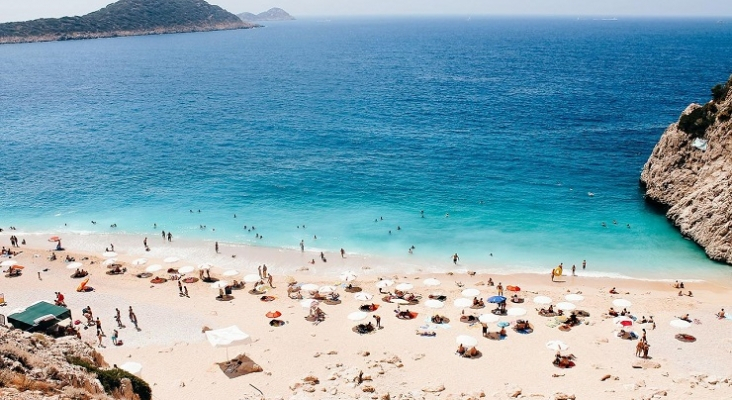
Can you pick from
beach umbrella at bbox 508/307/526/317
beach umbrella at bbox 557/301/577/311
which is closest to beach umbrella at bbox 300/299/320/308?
beach umbrella at bbox 508/307/526/317

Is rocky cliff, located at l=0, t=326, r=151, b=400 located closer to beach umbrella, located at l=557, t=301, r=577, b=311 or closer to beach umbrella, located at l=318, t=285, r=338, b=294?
beach umbrella, located at l=318, t=285, r=338, b=294

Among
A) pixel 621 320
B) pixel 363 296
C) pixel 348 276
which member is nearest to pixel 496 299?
pixel 621 320

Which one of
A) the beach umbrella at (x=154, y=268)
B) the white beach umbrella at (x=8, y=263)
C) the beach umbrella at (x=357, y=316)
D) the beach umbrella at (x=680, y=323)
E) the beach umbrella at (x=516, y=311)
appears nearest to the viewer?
the beach umbrella at (x=680, y=323)

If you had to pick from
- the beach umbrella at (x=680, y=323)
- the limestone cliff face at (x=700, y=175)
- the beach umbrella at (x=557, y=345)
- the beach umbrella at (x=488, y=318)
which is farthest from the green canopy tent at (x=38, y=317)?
the limestone cliff face at (x=700, y=175)

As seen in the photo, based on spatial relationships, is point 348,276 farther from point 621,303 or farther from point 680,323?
point 680,323

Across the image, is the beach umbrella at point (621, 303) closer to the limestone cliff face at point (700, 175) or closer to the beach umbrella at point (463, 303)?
the beach umbrella at point (463, 303)

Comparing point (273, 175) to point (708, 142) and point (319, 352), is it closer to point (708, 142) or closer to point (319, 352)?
point (319, 352)
